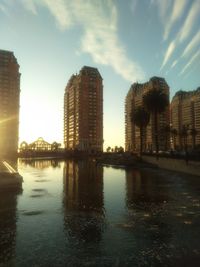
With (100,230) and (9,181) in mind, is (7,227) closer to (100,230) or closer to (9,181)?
(100,230)

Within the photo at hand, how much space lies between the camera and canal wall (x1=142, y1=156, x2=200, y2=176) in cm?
7024

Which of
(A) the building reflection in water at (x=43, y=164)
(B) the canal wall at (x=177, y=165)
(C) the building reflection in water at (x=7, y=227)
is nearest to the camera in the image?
(C) the building reflection in water at (x=7, y=227)

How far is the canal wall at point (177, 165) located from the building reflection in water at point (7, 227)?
141 ft

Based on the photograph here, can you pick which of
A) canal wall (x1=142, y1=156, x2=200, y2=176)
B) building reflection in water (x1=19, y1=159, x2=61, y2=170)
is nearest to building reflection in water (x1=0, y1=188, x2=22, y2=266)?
canal wall (x1=142, y1=156, x2=200, y2=176)

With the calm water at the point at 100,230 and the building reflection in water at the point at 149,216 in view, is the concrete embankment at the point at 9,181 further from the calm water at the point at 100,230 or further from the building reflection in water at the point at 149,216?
the building reflection in water at the point at 149,216

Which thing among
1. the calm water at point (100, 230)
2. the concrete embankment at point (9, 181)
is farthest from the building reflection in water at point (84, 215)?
the concrete embankment at point (9, 181)

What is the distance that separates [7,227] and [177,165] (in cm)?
6042

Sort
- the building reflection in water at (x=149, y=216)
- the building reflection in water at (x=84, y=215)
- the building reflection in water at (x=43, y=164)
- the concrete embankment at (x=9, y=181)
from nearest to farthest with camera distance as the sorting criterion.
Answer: the building reflection in water at (x=149, y=216)
the building reflection in water at (x=84, y=215)
the concrete embankment at (x=9, y=181)
the building reflection in water at (x=43, y=164)

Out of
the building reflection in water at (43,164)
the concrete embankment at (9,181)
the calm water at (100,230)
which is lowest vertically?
the calm water at (100,230)

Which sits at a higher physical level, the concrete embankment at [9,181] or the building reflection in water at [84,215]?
the concrete embankment at [9,181]

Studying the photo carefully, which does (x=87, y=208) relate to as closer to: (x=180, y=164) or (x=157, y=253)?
(x=157, y=253)

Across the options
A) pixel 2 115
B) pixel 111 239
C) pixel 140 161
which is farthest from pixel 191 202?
pixel 2 115

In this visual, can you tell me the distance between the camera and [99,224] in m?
28.1

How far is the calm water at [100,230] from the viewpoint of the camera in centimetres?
1977
